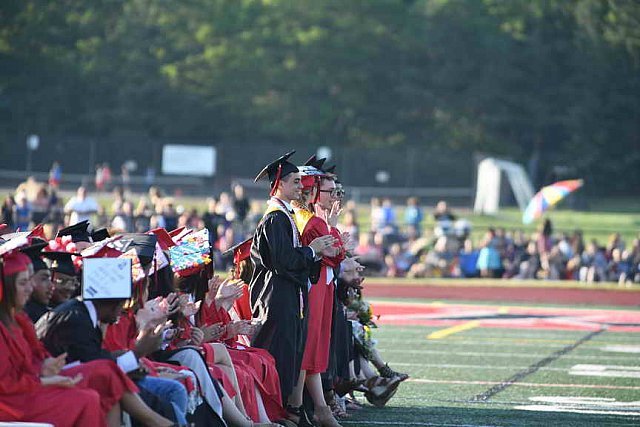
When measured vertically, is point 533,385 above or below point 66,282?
below

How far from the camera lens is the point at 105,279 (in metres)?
7.11

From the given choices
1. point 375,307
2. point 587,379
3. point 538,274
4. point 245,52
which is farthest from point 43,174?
point 587,379

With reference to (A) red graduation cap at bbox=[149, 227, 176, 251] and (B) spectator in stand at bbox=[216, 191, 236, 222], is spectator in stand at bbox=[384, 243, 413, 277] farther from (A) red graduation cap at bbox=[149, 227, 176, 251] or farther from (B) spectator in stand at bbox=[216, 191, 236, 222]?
(A) red graduation cap at bbox=[149, 227, 176, 251]

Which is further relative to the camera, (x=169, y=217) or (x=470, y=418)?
(x=169, y=217)

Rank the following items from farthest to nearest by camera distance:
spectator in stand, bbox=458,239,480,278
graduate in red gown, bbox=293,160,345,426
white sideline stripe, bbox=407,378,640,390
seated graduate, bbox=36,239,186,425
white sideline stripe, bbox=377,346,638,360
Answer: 1. spectator in stand, bbox=458,239,480,278
2. white sideline stripe, bbox=377,346,638,360
3. white sideline stripe, bbox=407,378,640,390
4. graduate in red gown, bbox=293,160,345,426
5. seated graduate, bbox=36,239,186,425

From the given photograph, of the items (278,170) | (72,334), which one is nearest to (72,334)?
(72,334)

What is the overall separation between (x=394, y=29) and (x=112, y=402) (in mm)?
56641

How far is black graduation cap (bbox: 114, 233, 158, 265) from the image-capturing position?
7.98 metres

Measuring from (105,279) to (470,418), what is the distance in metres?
3.81

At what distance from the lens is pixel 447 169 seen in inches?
2026

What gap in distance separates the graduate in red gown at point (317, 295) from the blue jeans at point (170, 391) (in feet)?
7.16

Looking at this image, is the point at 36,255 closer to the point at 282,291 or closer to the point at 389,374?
the point at 282,291

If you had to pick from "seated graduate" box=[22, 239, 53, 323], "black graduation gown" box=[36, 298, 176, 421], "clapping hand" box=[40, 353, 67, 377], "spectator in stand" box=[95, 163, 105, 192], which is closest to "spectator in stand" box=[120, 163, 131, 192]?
"spectator in stand" box=[95, 163, 105, 192]

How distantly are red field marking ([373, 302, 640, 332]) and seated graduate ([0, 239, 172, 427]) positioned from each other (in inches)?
408
